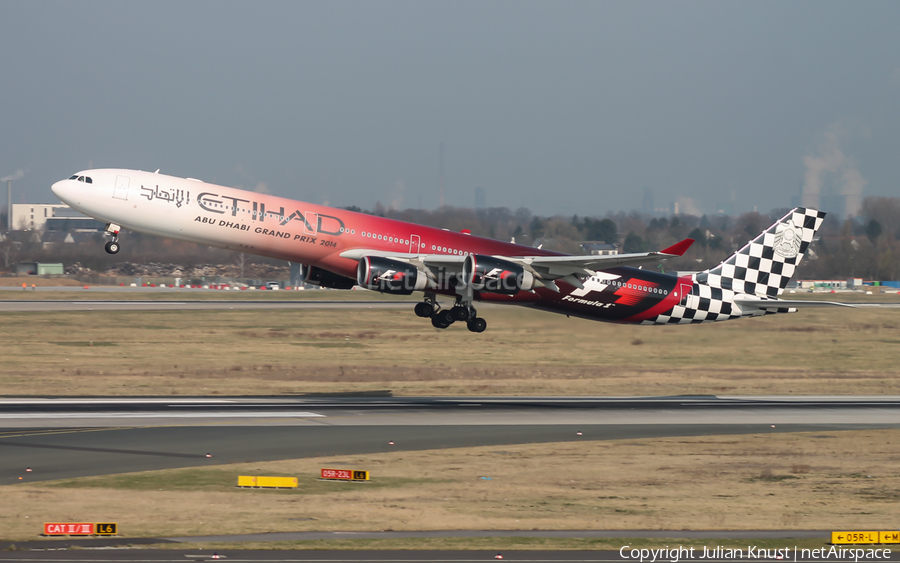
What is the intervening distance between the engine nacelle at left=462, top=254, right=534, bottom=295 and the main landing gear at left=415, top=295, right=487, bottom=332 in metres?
2.30

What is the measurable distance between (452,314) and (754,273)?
16.8 meters

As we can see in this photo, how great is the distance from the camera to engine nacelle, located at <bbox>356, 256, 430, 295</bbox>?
3816cm

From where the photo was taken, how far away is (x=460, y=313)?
43.0 meters

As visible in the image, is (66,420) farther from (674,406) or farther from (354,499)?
(674,406)

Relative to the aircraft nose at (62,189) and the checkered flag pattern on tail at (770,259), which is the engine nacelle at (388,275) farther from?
the checkered flag pattern on tail at (770,259)

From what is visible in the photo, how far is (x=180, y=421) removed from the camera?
1398 inches

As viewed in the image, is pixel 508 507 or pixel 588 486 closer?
pixel 508 507

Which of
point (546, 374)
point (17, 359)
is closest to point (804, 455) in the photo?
point (546, 374)

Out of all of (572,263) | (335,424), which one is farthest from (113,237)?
(572,263)

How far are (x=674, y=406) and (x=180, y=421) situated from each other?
22194 mm

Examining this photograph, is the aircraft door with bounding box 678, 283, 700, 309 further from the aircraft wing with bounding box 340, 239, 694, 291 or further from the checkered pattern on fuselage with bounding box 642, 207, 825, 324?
the aircraft wing with bounding box 340, 239, 694, 291

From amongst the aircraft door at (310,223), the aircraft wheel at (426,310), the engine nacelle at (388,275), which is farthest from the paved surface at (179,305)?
the engine nacelle at (388,275)

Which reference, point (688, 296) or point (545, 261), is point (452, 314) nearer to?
point (545, 261)

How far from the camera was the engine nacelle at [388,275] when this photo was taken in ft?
125
